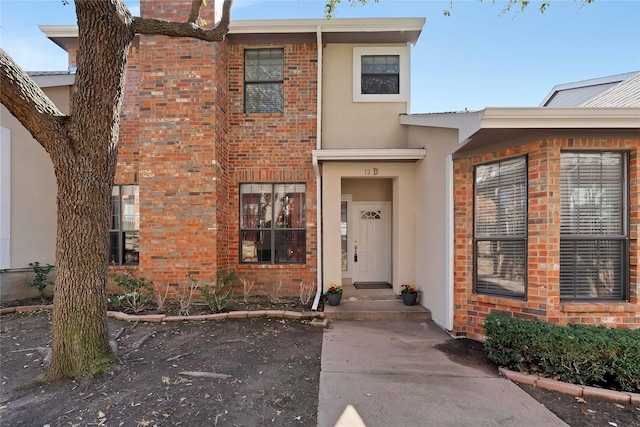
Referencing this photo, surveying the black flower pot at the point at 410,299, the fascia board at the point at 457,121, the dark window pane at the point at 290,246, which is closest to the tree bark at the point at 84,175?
the dark window pane at the point at 290,246

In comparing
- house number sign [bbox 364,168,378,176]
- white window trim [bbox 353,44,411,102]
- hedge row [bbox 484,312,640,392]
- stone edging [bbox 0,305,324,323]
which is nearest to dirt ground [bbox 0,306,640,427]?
hedge row [bbox 484,312,640,392]

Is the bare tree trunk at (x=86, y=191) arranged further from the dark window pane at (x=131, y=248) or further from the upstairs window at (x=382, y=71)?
the upstairs window at (x=382, y=71)

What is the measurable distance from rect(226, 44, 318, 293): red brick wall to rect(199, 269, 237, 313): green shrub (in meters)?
0.48

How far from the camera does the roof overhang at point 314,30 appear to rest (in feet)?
21.9

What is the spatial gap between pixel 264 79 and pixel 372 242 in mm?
4735

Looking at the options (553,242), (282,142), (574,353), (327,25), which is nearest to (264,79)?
(282,142)

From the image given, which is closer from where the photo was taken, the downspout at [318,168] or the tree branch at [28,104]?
the tree branch at [28,104]

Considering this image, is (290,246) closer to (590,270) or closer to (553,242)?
(553,242)

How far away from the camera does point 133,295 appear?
585 centimetres

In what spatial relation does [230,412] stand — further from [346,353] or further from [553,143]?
[553,143]

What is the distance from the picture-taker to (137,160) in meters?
6.95

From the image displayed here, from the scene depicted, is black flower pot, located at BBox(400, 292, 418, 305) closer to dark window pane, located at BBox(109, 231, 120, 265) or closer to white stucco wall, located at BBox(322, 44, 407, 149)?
white stucco wall, located at BBox(322, 44, 407, 149)

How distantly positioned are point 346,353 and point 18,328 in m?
5.41

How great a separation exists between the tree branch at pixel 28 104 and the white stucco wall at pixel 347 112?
4916 mm
